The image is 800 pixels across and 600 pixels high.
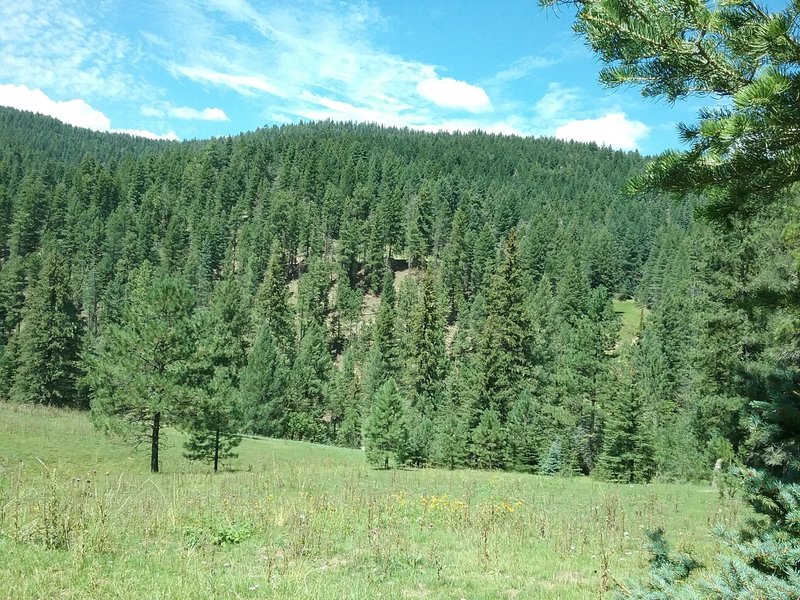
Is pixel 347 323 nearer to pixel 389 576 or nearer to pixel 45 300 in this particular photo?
pixel 45 300

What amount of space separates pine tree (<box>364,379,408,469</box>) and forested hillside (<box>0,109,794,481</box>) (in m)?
0.11

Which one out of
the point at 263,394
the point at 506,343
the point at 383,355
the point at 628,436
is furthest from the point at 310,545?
the point at 383,355

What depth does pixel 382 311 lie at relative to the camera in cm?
6475

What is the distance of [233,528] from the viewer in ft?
24.0

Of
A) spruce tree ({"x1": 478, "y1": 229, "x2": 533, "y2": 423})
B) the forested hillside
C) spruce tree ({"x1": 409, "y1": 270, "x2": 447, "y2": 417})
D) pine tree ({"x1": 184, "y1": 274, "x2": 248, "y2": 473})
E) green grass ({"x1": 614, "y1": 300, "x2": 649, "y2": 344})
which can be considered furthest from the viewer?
green grass ({"x1": 614, "y1": 300, "x2": 649, "y2": 344})

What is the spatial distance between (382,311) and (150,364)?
45261 millimetres

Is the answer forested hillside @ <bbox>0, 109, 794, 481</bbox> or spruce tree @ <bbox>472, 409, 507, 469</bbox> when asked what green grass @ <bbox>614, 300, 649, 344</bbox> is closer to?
forested hillside @ <bbox>0, 109, 794, 481</bbox>

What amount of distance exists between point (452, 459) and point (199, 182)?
4779 inches

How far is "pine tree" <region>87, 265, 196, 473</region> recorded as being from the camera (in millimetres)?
19297

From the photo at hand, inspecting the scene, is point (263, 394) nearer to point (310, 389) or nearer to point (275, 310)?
point (310, 389)

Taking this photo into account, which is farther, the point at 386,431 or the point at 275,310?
the point at 275,310

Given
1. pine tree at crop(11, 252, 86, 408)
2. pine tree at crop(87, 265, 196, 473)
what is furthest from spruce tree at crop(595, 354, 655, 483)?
pine tree at crop(11, 252, 86, 408)

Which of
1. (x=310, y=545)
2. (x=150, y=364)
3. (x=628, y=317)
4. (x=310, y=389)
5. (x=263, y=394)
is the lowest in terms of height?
(x=310, y=389)

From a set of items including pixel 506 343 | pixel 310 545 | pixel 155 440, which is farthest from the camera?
pixel 506 343
